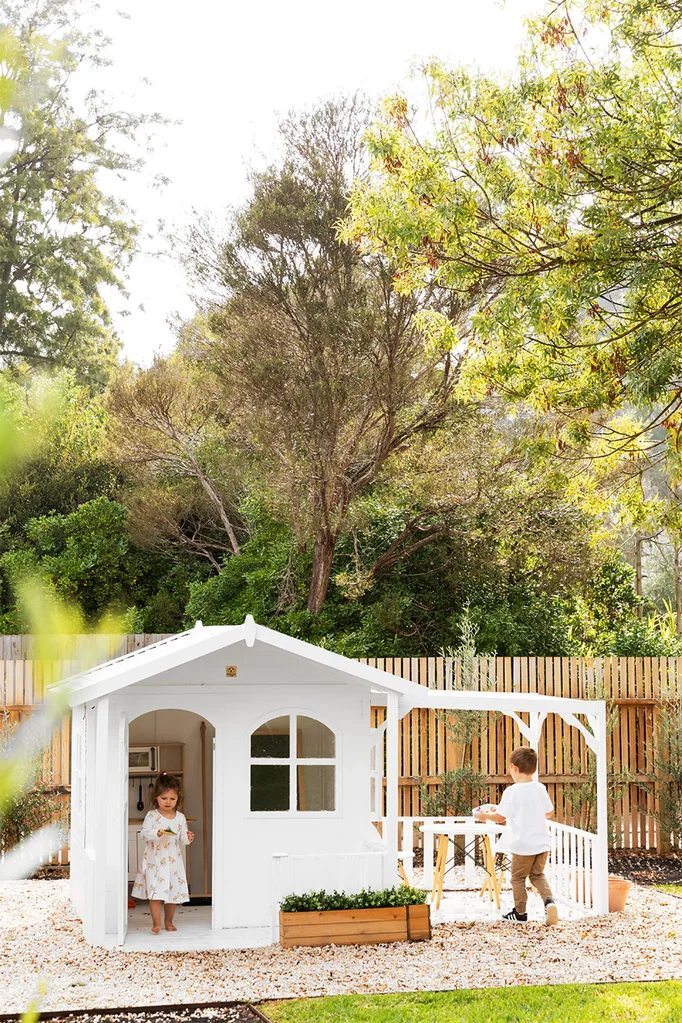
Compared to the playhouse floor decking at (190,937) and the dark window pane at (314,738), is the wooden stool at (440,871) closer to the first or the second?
the dark window pane at (314,738)

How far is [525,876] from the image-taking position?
10.0 metres

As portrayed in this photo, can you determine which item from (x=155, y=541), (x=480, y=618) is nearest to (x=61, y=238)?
(x=480, y=618)

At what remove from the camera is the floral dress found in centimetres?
968

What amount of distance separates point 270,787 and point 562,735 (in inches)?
220

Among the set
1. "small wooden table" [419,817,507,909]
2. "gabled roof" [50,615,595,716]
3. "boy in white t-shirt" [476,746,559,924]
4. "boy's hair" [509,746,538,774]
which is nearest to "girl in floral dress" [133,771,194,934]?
"gabled roof" [50,615,595,716]

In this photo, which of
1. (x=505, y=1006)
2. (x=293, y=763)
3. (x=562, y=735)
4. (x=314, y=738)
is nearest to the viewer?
(x=505, y=1006)

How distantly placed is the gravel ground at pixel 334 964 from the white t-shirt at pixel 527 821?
2.21 feet

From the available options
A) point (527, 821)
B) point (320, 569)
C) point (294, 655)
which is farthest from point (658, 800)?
point (320, 569)

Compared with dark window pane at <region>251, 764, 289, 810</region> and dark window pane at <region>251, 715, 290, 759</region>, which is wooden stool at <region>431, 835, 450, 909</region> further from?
dark window pane at <region>251, 715, 290, 759</region>

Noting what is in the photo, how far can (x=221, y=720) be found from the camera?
9984 mm

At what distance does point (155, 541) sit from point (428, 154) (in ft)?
45.2

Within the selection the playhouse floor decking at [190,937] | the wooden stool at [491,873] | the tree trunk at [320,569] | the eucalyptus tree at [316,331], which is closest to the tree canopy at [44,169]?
the playhouse floor decking at [190,937]

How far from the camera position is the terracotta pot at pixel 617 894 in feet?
34.5

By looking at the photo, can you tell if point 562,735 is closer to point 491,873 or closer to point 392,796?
point 491,873
